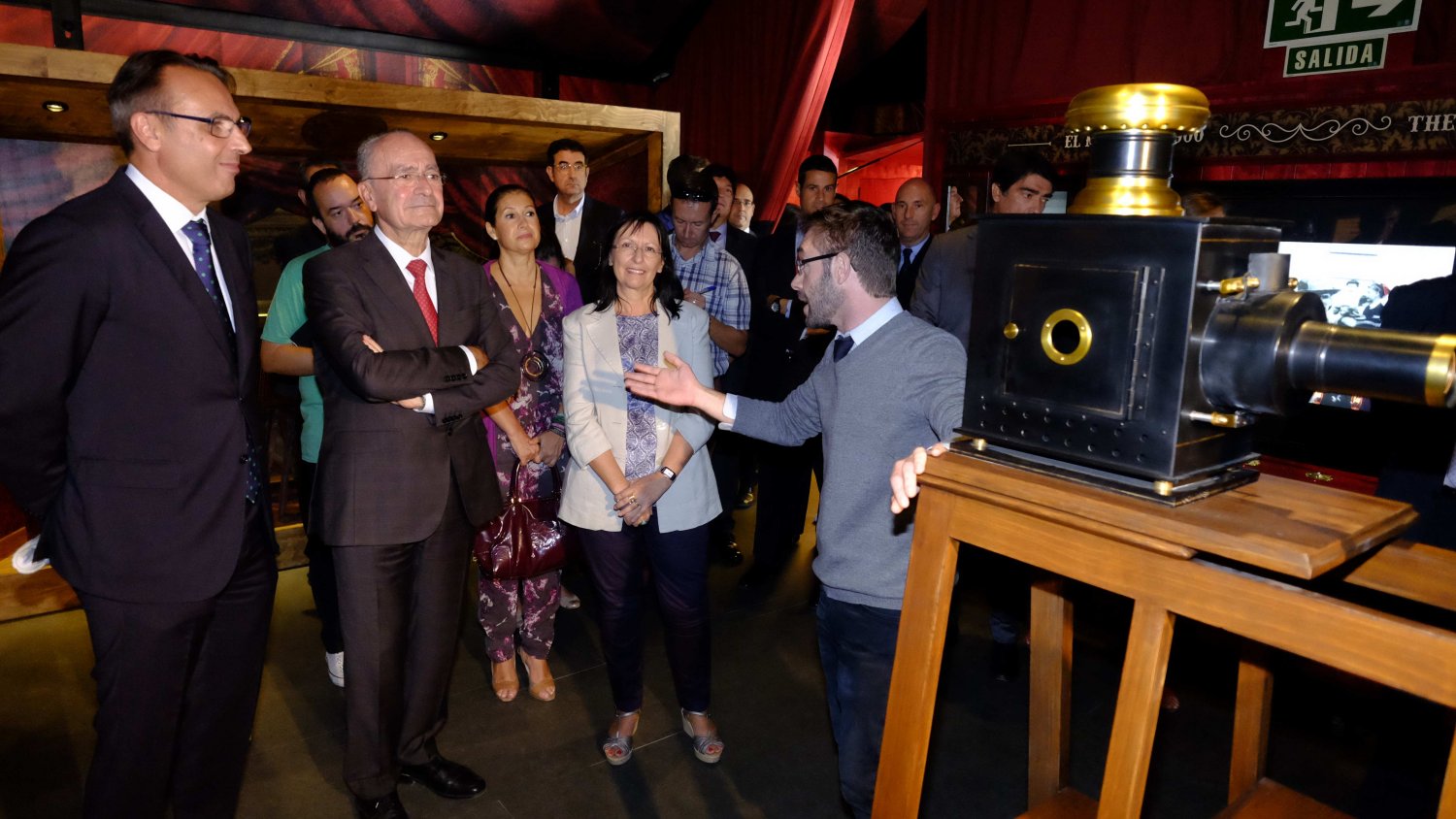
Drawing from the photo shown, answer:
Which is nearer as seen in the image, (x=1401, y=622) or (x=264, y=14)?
(x=1401, y=622)

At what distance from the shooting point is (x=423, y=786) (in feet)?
8.67

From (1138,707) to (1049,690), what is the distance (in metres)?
0.54

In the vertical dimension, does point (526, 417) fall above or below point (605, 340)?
below

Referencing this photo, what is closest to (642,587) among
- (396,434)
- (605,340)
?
(605,340)

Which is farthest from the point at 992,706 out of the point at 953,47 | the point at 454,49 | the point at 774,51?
the point at 454,49

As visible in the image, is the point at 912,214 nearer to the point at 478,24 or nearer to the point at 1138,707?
the point at 1138,707

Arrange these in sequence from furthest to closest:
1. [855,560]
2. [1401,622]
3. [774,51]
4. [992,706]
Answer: [774,51], [992,706], [855,560], [1401,622]

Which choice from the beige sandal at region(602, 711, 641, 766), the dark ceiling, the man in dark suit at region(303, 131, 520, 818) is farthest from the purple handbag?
the dark ceiling

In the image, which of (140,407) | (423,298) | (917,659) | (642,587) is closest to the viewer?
(917,659)

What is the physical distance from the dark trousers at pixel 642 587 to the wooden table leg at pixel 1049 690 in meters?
1.26

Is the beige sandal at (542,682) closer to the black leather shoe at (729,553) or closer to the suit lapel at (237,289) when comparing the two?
the black leather shoe at (729,553)

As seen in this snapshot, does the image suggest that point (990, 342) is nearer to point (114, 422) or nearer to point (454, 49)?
point (114, 422)

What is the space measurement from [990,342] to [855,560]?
0.85 meters

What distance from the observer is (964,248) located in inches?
137
